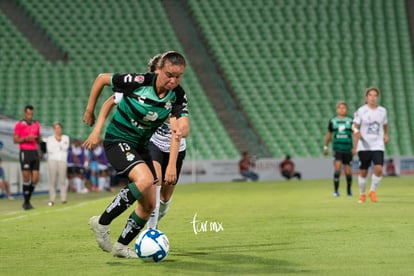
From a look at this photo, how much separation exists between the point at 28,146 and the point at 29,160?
0.35 m

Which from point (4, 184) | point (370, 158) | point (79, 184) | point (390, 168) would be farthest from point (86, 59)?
point (370, 158)

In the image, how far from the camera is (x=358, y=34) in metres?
43.9

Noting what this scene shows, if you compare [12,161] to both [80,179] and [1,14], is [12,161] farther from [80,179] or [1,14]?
[1,14]

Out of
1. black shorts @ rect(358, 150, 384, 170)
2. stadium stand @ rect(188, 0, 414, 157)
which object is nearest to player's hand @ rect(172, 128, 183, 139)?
black shorts @ rect(358, 150, 384, 170)

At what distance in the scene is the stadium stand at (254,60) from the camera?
129 ft

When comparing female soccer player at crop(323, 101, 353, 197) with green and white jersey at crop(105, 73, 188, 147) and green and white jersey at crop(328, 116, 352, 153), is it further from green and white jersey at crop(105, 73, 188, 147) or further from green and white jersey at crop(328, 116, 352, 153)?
green and white jersey at crop(105, 73, 188, 147)

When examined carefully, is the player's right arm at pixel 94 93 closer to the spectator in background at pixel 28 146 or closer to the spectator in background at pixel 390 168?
the spectator in background at pixel 28 146

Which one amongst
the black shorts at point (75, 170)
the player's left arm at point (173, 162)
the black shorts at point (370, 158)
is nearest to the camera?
the player's left arm at point (173, 162)

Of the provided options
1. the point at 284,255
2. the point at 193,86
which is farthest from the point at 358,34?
the point at 284,255

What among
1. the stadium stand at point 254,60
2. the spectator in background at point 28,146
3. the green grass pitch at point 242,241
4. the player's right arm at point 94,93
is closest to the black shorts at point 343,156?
the green grass pitch at point 242,241

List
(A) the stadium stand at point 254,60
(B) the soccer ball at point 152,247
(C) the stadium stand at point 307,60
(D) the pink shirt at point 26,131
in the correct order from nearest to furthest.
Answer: (B) the soccer ball at point 152,247
(D) the pink shirt at point 26,131
(A) the stadium stand at point 254,60
(C) the stadium stand at point 307,60

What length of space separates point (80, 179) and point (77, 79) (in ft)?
39.6

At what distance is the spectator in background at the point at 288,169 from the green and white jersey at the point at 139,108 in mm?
27547

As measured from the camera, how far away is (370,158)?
18891mm
